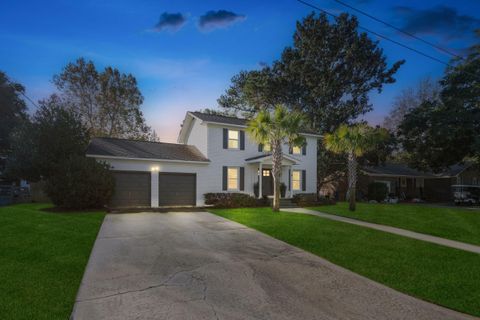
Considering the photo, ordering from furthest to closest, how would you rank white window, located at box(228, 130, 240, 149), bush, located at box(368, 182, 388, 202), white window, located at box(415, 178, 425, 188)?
white window, located at box(415, 178, 425, 188) → bush, located at box(368, 182, 388, 202) → white window, located at box(228, 130, 240, 149)

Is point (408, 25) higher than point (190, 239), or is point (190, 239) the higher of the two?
point (408, 25)

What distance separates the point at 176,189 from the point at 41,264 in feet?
43.7

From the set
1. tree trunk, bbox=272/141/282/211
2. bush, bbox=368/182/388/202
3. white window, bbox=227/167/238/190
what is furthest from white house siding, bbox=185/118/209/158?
bush, bbox=368/182/388/202

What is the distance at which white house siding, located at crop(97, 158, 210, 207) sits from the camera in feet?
58.5

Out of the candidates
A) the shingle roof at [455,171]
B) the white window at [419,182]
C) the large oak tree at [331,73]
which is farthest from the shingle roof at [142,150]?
the shingle roof at [455,171]

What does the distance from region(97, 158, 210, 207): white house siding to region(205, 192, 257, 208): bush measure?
2.42 feet

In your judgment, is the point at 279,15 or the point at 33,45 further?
the point at 33,45

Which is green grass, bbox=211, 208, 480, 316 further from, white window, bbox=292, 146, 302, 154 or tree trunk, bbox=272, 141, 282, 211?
white window, bbox=292, 146, 302, 154

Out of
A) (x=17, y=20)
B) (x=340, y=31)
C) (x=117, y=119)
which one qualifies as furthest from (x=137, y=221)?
(x=340, y=31)

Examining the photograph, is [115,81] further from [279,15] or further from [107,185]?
[279,15]

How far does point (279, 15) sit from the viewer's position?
11.7 meters

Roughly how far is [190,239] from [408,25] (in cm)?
1185

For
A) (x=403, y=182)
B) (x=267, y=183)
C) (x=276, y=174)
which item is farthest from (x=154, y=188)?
(x=403, y=182)

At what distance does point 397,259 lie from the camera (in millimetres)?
7352
